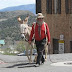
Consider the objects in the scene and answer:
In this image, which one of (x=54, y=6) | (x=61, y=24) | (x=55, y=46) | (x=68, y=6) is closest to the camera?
(x=68, y=6)

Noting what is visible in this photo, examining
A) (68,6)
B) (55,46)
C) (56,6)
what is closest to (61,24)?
(56,6)

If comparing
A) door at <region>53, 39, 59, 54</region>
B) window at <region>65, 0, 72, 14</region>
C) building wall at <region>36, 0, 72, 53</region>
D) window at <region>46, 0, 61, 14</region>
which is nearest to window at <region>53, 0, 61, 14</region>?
window at <region>46, 0, 61, 14</region>

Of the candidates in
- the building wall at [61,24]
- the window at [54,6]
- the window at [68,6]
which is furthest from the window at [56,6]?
the window at [68,6]

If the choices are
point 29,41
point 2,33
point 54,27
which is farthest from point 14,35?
point 29,41

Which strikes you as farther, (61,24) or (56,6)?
(61,24)

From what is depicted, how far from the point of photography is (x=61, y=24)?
35.3 m

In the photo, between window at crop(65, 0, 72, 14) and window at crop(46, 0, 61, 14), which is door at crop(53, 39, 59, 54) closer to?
window at crop(46, 0, 61, 14)

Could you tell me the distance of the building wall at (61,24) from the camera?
34.4 metres

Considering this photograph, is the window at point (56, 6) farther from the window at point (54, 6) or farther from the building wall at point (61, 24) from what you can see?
the building wall at point (61, 24)

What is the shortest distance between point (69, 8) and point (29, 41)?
66.0 ft

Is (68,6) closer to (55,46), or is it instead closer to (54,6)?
(54,6)

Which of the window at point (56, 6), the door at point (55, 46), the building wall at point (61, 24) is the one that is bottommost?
the door at point (55, 46)

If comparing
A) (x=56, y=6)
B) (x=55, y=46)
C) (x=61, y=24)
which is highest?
(x=56, y=6)

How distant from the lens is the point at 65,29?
34.9m
